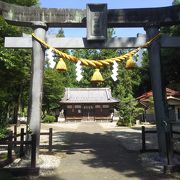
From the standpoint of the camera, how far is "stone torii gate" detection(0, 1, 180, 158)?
10429 millimetres

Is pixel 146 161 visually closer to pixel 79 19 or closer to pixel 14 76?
pixel 79 19

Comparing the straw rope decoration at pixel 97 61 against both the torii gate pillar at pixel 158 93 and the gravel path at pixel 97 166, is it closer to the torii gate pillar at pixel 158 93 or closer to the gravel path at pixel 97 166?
the torii gate pillar at pixel 158 93

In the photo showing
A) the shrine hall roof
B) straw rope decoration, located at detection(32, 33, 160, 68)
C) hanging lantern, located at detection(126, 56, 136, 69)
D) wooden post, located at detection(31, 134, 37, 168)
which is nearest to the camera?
wooden post, located at detection(31, 134, 37, 168)

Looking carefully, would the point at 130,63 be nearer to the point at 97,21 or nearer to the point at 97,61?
the point at 97,61

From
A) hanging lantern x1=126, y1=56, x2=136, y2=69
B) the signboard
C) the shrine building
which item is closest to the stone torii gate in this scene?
the signboard

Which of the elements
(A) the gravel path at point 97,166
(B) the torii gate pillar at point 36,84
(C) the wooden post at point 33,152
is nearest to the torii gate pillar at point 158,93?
(A) the gravel path at point 97,166

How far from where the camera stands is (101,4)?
34.4 ft

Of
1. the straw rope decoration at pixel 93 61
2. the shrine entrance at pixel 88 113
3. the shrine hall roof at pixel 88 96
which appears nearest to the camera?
the straw rope decoration at pixel 93 61

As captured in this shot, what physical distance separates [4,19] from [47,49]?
1851 mm

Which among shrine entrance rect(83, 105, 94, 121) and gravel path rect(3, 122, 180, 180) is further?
shrine entrance rect(83, 105, 94, 121)

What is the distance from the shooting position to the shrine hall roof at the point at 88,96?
4962cm

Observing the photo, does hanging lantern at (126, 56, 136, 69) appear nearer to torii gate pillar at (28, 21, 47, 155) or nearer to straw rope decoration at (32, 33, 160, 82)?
straw rope decoration at (32, 33, 160, 82)

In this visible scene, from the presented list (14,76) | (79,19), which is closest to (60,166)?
(79,19)

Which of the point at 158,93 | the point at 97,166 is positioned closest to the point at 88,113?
the point at 158,93
